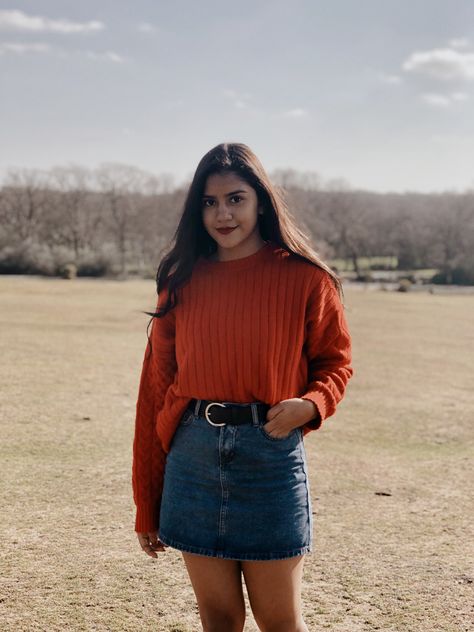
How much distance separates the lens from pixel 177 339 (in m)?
2.38

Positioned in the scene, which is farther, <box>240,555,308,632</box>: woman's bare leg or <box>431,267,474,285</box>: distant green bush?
<box>431,267,474,285</box>: distant green bush

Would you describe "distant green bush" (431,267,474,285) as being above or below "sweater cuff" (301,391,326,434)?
below

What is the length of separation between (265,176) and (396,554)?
9.50ft

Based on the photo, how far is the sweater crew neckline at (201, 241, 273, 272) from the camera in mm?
2334

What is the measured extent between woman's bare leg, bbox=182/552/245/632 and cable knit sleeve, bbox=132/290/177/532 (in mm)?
275

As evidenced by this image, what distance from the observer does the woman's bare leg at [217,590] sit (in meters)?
2.24

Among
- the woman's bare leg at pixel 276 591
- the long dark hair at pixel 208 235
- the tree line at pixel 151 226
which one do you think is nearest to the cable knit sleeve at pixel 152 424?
the long dark hair at pixel 208 235

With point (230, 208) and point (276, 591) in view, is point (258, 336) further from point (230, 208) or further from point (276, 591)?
point (276, 591)

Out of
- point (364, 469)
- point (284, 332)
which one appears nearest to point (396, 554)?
point (364, 469)

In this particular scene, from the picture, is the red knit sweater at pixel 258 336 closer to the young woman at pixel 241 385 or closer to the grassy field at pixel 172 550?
the young woman at pixel 241 385

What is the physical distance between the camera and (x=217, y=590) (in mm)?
2262

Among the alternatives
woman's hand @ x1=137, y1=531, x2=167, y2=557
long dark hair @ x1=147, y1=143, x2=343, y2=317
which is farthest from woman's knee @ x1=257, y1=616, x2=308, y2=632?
long dark hair @ x1=147, y1=143, x2=343, y2=317

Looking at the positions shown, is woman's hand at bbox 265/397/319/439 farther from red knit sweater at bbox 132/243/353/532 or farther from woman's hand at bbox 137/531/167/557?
woman's hand at bbox 137/531/167/557

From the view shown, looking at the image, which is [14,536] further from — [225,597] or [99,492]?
[225,597]
